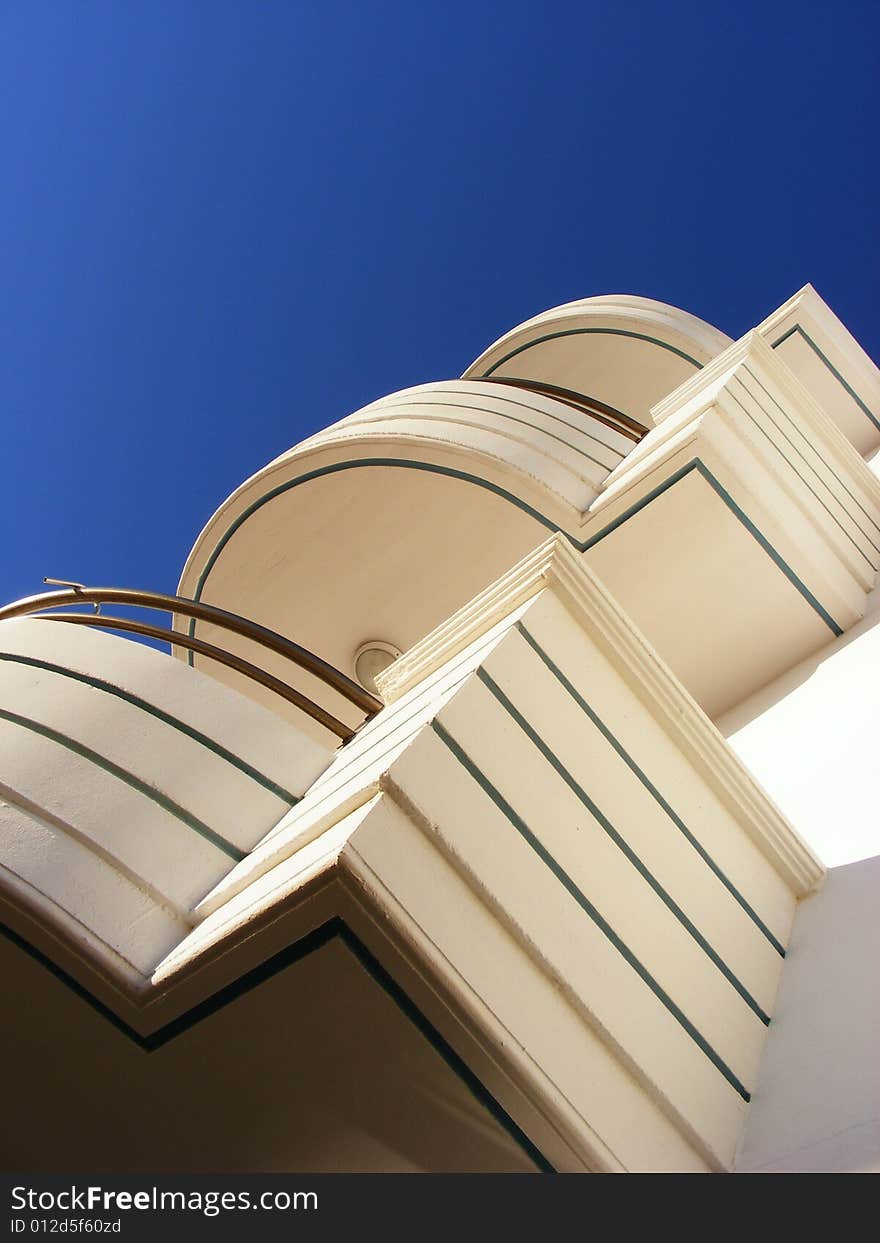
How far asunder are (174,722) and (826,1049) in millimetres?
1609

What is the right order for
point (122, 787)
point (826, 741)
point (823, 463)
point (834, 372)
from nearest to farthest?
1. point (122, 787)
2. point (826, 741)
3. point (823, 463)
4. point (834, 372)

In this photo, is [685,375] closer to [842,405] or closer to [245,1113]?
[842,405]

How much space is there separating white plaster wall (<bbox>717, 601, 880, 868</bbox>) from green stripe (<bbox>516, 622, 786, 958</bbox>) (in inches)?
14.4

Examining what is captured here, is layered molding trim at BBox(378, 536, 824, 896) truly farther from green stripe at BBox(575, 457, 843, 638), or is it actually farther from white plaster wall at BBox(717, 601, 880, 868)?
green stripe at BBox(575, 457, 843, 638)

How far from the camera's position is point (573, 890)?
2.39 metres

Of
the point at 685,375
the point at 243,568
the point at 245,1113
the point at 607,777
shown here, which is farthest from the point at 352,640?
the point at 685,375

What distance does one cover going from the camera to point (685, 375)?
379 inches

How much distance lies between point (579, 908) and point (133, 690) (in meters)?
1.28

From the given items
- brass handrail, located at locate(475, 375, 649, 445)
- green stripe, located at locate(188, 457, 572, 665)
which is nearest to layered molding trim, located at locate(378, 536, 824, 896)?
green stripe, located at locate(188, 457, 572, 665)

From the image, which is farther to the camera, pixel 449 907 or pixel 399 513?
pixel 399 513

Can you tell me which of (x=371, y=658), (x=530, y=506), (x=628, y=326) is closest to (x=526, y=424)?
(x=530, y=506)

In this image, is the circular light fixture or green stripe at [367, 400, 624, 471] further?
the circular light fixture

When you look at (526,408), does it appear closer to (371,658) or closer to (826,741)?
(371,658)

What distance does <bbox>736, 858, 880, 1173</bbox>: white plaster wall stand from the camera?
85.9 inches
